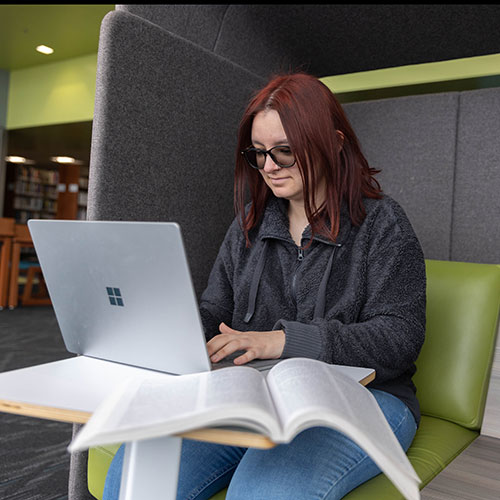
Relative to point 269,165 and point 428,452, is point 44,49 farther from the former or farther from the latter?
point 428,452

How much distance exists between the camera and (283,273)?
113 centimetres

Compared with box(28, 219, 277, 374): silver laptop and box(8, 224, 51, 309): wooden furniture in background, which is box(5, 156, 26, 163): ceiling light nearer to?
box(8, 224, 51, 309): wooden furniture in background

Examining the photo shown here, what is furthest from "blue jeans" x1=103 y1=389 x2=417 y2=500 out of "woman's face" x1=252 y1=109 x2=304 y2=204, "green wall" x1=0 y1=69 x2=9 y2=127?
"green wall" x1=0 y1=69 x2=9 y2=127

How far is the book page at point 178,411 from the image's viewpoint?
42 centimetres

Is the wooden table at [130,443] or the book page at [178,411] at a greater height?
the book page at [178,411]

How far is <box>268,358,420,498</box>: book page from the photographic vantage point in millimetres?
453

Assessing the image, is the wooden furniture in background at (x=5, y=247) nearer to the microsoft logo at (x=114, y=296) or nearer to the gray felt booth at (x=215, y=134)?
the gray felt booth at (x=215, y=134)

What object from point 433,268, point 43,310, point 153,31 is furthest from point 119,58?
point 43,310

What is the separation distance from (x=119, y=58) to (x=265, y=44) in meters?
0.70

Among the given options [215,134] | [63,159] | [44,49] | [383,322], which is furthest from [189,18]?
[63,159]

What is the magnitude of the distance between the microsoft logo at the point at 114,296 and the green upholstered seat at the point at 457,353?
21.1 inches

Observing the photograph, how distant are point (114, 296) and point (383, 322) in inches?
18.3

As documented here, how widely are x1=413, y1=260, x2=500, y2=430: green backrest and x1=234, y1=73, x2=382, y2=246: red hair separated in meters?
0.32

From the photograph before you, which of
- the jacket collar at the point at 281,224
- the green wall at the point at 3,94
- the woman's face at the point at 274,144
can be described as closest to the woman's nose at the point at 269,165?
the woman's face at the point at 274,144
